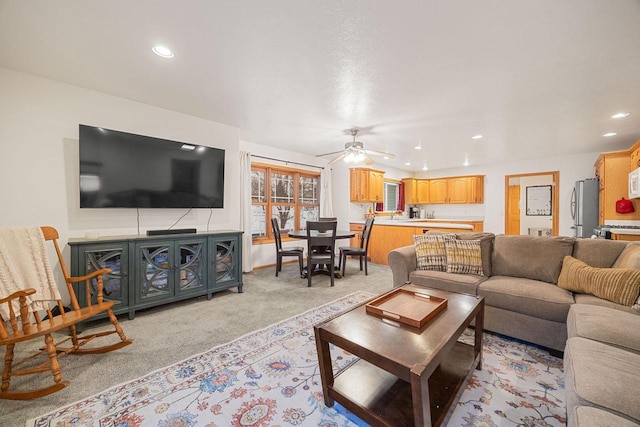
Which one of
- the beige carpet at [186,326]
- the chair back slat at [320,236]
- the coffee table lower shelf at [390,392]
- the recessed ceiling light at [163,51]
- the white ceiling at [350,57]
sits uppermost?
the recessed ceiling light at [163,51]

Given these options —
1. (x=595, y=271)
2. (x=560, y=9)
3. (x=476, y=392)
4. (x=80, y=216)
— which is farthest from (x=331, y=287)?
(x=560, y=9)

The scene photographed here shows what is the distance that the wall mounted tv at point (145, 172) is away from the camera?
2.67m

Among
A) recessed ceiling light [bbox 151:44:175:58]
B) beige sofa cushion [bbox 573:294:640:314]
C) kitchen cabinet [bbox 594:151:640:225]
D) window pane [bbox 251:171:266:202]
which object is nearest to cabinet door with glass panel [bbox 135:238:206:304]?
recessed ceiling light [bbox 151:44:175:58]

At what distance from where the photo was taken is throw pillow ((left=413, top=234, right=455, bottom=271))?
2.84 meters

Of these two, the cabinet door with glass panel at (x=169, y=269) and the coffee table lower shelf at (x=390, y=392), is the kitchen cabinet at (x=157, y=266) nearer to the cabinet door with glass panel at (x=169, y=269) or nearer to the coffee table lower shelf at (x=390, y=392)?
the cabinet door with glass panel at (x=169, y=269)

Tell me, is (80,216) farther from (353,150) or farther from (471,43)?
(471,43)

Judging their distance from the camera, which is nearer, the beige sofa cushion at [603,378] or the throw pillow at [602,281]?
the beige sofa cushion at [603,378]

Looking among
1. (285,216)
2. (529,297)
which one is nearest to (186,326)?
(529,297)

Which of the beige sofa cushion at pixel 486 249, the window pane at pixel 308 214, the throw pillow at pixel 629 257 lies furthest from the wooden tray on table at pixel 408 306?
the window pane at pixel 308 214

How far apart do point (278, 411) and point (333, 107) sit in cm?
303

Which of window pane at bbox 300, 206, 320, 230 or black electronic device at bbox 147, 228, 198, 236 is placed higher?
window pane at bbox 300, 206, 320, 230

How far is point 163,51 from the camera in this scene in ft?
6.84

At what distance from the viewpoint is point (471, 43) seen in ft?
6.36

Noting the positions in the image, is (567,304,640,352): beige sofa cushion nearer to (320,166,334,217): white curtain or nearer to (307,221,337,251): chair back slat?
(307,221,337,251): chair back slat
